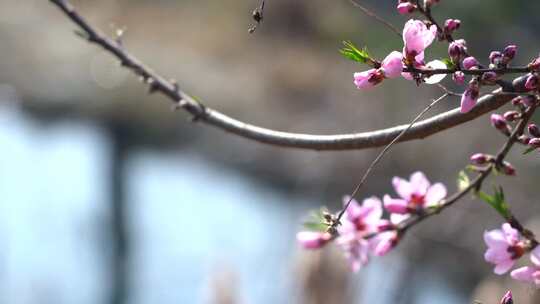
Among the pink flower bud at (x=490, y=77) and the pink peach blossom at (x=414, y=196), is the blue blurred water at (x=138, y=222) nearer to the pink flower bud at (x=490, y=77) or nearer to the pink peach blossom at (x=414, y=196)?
the pink peach blossom at (x=414, y=196)

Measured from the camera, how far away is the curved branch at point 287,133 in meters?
0.78

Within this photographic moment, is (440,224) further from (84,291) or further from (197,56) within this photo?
(197,56)

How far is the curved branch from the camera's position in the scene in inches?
30.8

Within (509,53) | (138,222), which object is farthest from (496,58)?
(138,222)

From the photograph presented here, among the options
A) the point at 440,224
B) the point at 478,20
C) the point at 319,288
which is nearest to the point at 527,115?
the point at 319,288

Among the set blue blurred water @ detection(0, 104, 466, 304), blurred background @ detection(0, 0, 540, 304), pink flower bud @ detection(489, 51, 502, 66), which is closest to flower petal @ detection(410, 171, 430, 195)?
pink flower bud @ detection(489, 51, 502, 66)

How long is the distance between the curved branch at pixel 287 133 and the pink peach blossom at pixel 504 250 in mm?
108

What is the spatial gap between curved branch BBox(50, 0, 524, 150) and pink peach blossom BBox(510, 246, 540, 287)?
0.43 ft

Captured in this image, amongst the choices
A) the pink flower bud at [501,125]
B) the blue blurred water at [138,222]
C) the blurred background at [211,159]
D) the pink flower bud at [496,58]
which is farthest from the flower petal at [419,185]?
the blue blurred water at [138,222]

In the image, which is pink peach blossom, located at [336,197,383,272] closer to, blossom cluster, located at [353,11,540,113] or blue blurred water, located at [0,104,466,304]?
blossom cluster, located at [353,11,540,113]

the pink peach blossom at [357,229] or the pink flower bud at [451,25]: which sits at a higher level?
the pink flower bud at [451,25]

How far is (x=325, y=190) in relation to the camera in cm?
646

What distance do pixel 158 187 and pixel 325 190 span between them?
146cm

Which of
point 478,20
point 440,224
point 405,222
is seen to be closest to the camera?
point 405,222
